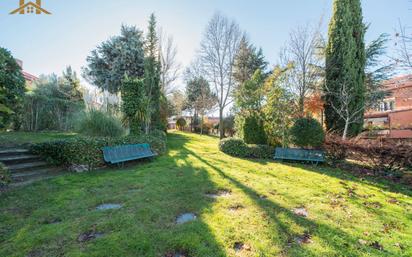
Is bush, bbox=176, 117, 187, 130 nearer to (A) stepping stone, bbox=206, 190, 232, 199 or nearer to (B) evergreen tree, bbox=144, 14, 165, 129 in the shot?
(B) evergreen tree, bbox=144, 14, 165, 129

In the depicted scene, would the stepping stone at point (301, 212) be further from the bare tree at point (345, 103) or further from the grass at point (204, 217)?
the bare tree at point (345, 103)

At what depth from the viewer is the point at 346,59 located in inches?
407

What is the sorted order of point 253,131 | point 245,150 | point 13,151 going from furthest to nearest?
point 253,131 → point 245,150 → point 13,151

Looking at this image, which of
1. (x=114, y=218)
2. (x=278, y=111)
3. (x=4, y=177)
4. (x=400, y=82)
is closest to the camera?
(x=114, y=218)

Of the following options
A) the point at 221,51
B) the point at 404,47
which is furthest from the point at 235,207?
the point at 221,51

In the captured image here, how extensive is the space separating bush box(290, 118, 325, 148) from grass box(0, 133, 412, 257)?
262 cm

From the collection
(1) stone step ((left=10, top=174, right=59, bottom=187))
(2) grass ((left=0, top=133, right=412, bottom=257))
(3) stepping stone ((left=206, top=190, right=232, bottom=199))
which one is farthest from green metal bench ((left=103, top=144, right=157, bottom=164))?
(3) stepping stone ((left=206, top=190, right=232, bottom=199))

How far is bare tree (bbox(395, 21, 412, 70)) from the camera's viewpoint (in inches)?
242

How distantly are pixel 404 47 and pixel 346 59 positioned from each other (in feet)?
14.4

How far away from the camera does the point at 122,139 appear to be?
23.6 ft

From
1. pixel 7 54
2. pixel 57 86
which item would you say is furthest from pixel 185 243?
pixel 57 86

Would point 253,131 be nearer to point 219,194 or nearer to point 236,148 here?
point 236,148

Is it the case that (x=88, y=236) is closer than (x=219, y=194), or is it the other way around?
(x=88, y=236)

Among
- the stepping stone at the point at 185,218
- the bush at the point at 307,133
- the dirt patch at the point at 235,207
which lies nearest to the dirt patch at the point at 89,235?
the stepping stone at the point at 185,218
